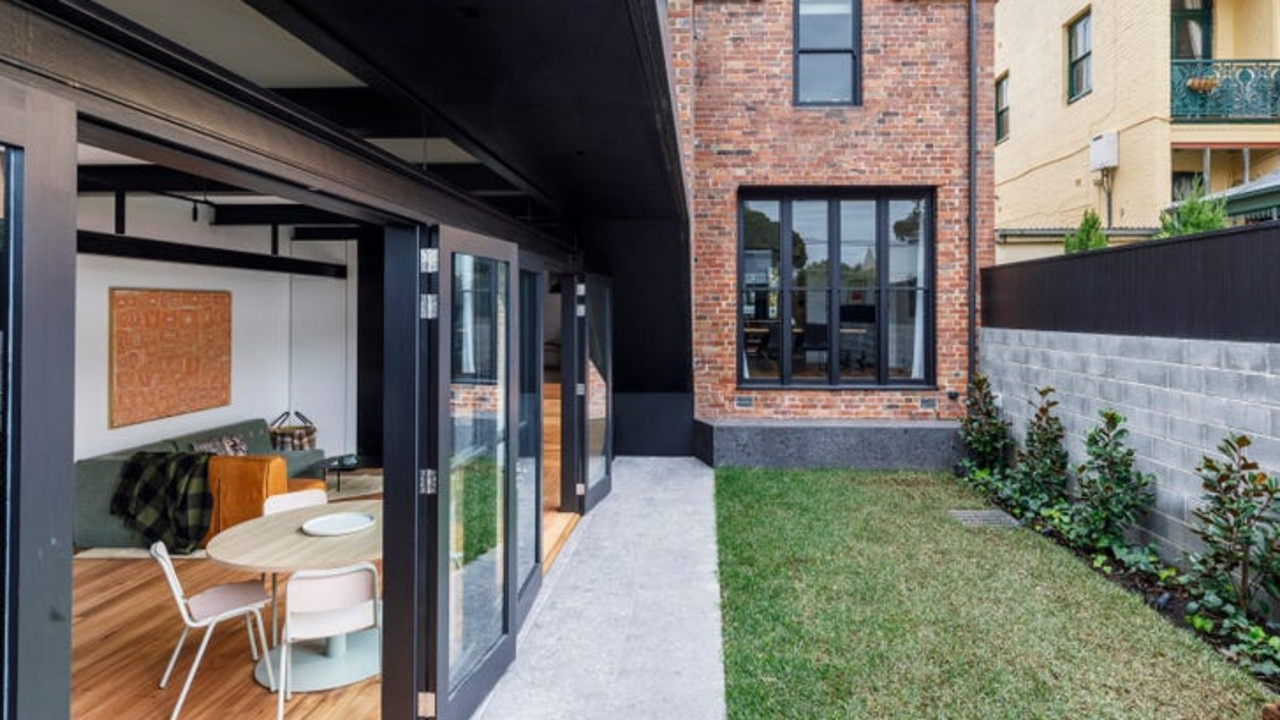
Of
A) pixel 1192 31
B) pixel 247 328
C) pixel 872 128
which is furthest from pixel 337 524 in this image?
pixel 1192 31

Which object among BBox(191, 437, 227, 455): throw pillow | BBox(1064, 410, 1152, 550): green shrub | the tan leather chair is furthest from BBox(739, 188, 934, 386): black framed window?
BBox(191, 437, 227, 455): throw pillow

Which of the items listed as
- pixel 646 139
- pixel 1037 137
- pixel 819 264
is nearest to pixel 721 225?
pixel 819 264

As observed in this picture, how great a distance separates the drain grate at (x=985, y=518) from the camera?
5.62 m

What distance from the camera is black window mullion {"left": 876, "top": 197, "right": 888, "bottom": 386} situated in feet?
26.0

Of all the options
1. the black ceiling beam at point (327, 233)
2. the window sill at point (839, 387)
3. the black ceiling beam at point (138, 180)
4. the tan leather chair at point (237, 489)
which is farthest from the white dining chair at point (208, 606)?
the window sill at point (839, 387)

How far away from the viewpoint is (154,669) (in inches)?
133

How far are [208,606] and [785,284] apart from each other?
6218mm

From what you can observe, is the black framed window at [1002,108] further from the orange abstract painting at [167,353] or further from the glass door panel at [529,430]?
the orange abstract painting at [167,353]

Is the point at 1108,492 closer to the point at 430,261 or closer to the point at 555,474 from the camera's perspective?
the point at 555,474

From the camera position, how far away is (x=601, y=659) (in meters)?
3.44

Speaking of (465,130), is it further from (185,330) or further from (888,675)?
(185,330)

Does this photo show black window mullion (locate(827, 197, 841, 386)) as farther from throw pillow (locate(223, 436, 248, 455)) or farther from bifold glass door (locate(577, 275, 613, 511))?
throw pillow (locate(223, 436, 248, 455))

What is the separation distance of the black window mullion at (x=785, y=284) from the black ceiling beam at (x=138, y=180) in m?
5.34

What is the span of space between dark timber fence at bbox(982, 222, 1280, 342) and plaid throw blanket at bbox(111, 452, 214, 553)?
20.9 feet
